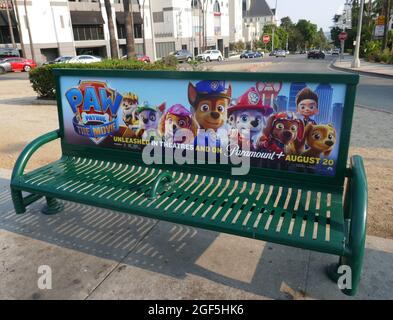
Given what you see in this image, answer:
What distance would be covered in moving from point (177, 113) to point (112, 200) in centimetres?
100

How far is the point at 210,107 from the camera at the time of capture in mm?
3195

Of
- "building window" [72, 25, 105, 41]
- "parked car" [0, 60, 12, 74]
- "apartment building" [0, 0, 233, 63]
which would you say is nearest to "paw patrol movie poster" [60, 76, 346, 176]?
"parked car" [0, 60, 12, 74]

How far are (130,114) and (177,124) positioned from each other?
55 centimetres

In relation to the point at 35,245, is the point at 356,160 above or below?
above

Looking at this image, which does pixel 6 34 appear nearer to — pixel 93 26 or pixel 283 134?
pixel 93 26

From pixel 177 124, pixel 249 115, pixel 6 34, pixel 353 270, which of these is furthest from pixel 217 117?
pixel 6 34

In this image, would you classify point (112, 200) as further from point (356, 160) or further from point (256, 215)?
point (356, 160)

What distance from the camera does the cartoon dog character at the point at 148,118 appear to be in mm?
3492

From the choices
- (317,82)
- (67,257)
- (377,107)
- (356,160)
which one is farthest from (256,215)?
(377,107)

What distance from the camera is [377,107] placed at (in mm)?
10789

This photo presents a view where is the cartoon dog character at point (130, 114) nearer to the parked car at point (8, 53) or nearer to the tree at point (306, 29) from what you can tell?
the parked car at point (8, 53)

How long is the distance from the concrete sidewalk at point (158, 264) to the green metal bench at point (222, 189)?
303 mm

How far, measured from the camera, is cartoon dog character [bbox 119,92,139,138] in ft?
11.8

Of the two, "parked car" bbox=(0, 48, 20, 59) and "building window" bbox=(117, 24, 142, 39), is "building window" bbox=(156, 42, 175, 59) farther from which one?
"parked car" bbox=(0, 48, 20, 59)
